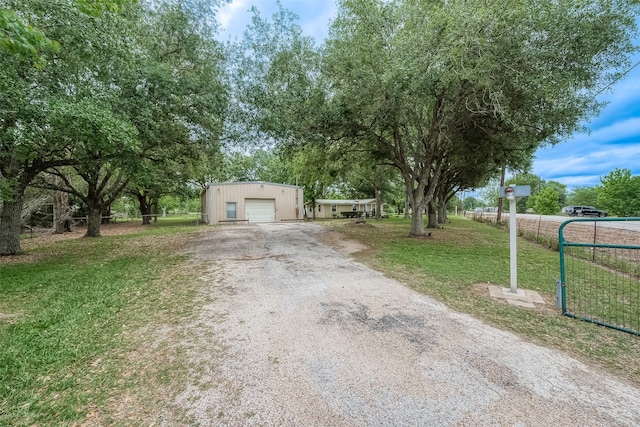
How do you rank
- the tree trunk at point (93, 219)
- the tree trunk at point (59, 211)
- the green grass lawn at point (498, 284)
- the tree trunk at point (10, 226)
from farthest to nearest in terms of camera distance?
1. the tree trunk at point (59, 211)
2. the tree trunk at point (93, 219)
3. the tree trunk at point (10, 226)
4. the green grass lawn at point (498, 284)

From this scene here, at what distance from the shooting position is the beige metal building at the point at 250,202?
64.8 ft

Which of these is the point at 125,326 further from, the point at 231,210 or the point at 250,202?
the point at 250,202

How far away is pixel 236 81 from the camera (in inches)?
335

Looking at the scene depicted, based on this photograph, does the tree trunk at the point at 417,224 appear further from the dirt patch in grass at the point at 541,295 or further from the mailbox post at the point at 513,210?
the mailbox post at the point at 513,210

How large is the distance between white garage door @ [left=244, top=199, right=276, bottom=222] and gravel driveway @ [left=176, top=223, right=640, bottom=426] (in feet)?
55.4

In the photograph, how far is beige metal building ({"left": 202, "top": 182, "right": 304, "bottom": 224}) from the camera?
19766mm

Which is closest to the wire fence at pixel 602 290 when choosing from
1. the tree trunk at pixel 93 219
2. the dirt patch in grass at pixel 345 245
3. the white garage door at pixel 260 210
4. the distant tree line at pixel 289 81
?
the distant tree line at pixel 289 81

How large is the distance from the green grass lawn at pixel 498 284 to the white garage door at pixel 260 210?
41.7 ft

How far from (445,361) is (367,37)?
8597 mm

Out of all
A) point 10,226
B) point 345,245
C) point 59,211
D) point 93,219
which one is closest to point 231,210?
point 93,219

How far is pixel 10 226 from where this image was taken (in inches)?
324

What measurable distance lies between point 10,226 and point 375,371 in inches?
441

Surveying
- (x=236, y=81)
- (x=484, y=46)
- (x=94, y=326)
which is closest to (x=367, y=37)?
(x=484, y=46)

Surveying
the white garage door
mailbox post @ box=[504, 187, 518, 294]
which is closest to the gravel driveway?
mailbox post @ box=[504, 187, 518, 294]
